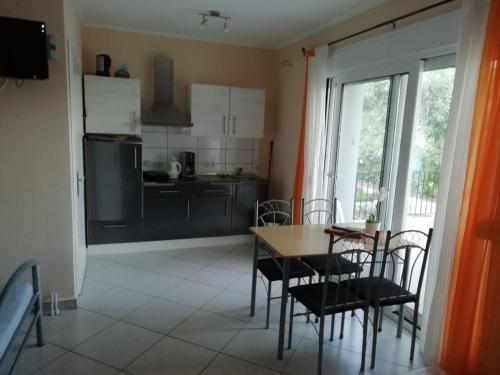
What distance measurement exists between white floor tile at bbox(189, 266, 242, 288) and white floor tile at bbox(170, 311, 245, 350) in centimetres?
59

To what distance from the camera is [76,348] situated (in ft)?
7.66

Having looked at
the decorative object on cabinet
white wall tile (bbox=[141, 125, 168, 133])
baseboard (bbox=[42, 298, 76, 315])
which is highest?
the decorative object on cabinet

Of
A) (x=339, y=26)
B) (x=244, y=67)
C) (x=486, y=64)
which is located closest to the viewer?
(x=486, y=64)

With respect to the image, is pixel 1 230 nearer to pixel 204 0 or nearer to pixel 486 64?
pixel 204 0

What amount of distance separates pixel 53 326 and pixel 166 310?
797 millimetres

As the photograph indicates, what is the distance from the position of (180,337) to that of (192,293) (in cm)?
69

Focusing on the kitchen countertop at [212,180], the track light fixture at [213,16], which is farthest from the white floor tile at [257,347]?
the track light fixture at [213,16]

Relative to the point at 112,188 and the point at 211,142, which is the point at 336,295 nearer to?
the point at 112,188

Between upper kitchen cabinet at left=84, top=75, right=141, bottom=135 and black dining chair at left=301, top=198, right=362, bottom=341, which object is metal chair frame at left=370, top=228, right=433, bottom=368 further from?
upper kitchen cabinet at left=84, top=75, right=141, bottom=135

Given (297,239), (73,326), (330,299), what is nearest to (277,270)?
(297,239)

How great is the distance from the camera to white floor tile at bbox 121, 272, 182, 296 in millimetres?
3207

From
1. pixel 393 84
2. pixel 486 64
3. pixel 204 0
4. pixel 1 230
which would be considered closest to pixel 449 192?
pixel 486 64

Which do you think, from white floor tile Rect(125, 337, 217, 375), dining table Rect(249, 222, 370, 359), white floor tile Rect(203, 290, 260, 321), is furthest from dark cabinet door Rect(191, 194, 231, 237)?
white floor tile Rect(125, 337, 217, 375)

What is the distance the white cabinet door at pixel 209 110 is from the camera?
4.25m
